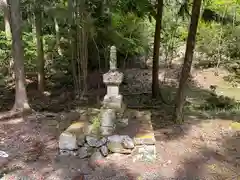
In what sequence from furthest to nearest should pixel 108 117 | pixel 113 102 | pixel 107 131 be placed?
pixel 113 102, pixel 108 117, pixel 107 131

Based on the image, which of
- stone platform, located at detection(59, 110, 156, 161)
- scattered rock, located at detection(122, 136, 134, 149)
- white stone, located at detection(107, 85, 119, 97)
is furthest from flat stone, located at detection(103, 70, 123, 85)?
scattered rock, located at detection(122, 136, 134, 149)

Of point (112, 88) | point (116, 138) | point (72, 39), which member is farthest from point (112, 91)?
point (72, 39)

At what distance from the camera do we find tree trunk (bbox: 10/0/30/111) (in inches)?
280

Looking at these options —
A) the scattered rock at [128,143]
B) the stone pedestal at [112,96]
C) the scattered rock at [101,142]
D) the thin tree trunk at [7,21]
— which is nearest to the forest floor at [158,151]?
the scattered rock at [128,143]

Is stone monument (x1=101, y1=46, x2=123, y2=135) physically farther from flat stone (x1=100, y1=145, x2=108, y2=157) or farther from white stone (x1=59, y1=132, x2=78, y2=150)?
white stone (x1=59, y1=132, x2=78, y2=150)

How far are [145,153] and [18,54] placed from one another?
4.06 metres

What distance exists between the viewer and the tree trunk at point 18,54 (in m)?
7.11

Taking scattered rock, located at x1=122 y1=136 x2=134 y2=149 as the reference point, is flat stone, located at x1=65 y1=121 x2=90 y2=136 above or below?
above

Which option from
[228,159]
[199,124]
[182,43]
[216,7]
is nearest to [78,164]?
[228,159]

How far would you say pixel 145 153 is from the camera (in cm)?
523

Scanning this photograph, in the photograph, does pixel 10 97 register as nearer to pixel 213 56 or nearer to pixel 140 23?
pixel 140 23

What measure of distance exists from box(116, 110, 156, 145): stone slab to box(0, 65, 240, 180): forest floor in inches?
12.8

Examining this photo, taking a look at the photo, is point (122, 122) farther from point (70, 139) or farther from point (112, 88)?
point (70, 139)

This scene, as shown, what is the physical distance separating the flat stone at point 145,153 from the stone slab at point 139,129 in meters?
0.09
